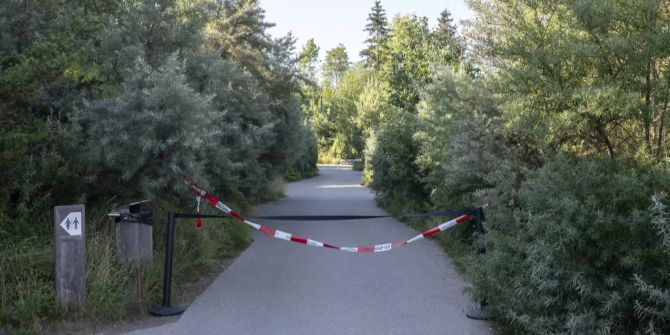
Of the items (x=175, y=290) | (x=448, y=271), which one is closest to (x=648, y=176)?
(x=448, y=271)

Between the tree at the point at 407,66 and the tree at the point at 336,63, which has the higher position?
the tree at the point at 336,63

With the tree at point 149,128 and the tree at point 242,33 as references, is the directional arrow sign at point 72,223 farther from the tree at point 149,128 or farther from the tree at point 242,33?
the tree at point 242,33

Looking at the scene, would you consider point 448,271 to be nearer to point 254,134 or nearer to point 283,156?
point 254,134

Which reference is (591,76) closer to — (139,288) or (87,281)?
(139,288)

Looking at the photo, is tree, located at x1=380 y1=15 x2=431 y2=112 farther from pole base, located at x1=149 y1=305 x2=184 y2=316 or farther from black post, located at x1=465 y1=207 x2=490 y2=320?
pole base, located at x1=149 y1=305 x2=184 y2=316

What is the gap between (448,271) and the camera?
9.10 metres

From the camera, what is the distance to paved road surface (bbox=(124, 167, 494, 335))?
19.8 ft

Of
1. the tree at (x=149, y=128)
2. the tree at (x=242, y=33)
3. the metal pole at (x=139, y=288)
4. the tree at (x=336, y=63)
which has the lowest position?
the metal pole at (x=139, y=288)

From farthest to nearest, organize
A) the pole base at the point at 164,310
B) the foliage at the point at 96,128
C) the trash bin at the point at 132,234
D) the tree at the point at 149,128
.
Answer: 1. the tree at the point at 149,128
2. the trash bin at the point at 132,234
3. the pole base at the point at 164,310
4. the foliage at the point at 96,128

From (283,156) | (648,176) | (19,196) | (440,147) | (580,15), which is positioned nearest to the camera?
(648,176)

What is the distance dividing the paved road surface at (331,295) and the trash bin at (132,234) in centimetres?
85

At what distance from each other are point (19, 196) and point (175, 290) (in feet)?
6.99

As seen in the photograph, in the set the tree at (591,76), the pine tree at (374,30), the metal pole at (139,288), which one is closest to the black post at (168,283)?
the metal pole at (139,288)

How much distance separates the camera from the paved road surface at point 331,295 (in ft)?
19.8
